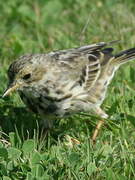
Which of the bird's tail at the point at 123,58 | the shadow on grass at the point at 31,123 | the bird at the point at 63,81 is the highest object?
the bird's tail at the point at 123,58

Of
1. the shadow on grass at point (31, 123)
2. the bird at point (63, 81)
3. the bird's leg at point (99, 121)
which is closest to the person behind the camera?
the bird at point (63, 81)

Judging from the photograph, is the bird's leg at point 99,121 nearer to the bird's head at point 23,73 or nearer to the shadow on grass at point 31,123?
the shadow on grass at point 31,123

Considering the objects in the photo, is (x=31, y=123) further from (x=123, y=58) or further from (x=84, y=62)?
(x=123, y=58)

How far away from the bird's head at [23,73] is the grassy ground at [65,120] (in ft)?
1.44

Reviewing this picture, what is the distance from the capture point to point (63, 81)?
6.02m

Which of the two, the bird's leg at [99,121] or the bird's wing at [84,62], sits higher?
the bird's wing at [84,62]

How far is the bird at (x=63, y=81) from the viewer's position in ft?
18.8

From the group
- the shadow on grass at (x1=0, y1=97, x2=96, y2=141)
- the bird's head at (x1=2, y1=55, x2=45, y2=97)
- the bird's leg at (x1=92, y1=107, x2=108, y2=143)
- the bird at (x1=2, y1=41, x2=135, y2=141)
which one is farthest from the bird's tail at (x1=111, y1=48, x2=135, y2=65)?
the bird's head at (x1=2, y1=55, x2=45, y2=97)

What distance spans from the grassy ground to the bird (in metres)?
0.20

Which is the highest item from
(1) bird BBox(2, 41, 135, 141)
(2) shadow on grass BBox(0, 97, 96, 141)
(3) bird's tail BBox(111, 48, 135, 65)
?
(3) bird's tail BBox(111, 48, 135, 65)

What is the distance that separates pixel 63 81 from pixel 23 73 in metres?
0.54

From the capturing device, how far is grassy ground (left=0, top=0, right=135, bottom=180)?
5043 mm

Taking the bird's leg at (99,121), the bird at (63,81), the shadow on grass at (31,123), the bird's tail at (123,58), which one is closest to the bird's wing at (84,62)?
the bird at (63,81)

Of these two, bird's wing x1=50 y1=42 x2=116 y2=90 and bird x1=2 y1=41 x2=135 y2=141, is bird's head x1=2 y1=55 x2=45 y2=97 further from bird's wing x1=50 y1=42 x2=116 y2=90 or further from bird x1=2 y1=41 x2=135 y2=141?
bird's wing x1=50 y1=42 x2=116 y2=90
